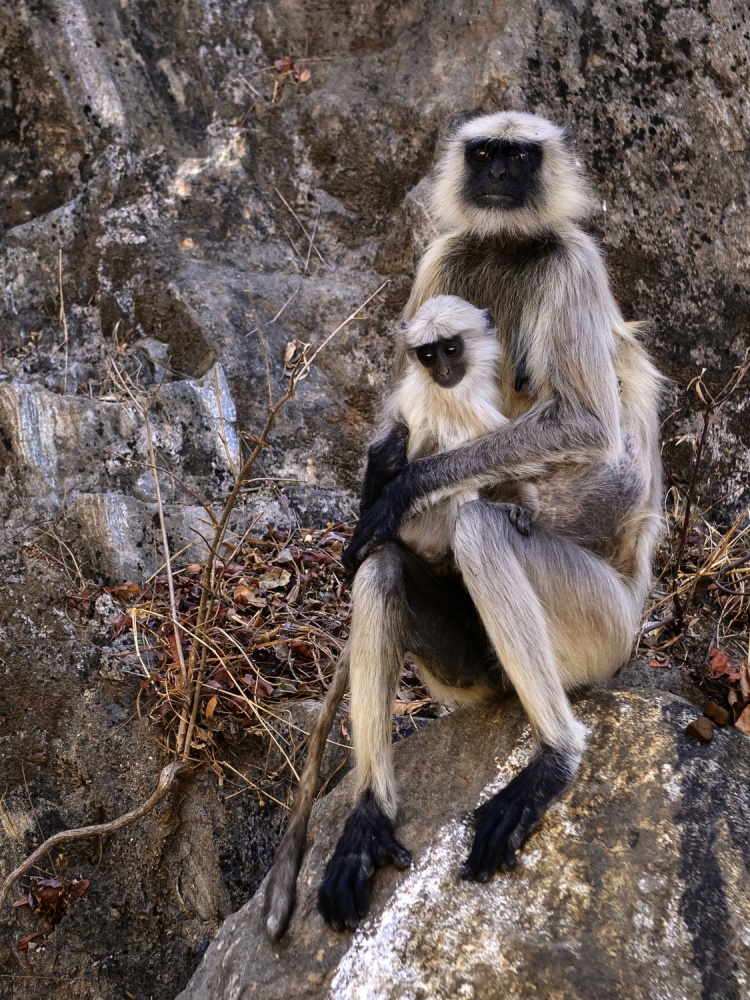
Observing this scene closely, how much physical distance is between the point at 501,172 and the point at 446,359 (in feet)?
2.02

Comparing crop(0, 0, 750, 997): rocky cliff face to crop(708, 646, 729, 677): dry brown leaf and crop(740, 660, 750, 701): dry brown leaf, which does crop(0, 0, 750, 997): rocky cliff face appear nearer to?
crop(708, 646, 729, 677): dry brown leaf

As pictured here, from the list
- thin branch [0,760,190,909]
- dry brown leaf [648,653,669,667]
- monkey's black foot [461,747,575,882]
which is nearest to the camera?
monkey's black foot [461,747,575,882]

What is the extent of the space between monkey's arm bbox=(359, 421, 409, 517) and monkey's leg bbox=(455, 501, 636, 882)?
45cm

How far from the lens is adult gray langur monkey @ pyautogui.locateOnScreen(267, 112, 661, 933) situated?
2.37 m

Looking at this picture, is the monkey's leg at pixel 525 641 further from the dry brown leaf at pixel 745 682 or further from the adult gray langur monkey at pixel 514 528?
the dry brown leaf at pixel 745 682

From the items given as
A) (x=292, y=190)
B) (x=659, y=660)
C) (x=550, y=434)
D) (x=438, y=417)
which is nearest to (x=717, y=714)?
(x=550, y=434)

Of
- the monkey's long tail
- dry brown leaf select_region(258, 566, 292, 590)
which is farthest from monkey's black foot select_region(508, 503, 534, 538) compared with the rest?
dry brown leaf select_region(258, 566, 292, 590)

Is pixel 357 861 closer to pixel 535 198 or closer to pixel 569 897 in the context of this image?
pixel 569 897

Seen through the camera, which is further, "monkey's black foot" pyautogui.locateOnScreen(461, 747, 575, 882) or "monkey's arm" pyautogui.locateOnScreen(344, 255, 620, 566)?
"monkey's arm" pyautogui.locateOnScreen(344, 255, 620, 566)

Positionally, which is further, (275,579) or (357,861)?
(275,579)

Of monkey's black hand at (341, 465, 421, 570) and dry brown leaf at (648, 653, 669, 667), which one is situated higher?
monkey's black hand at (341, 465, 421, 570)

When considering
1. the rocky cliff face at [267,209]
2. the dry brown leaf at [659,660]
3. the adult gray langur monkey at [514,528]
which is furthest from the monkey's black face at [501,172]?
the dry brown leaf at [659,660]

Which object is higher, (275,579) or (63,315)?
(63,315)

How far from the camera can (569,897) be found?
2.21 meters
